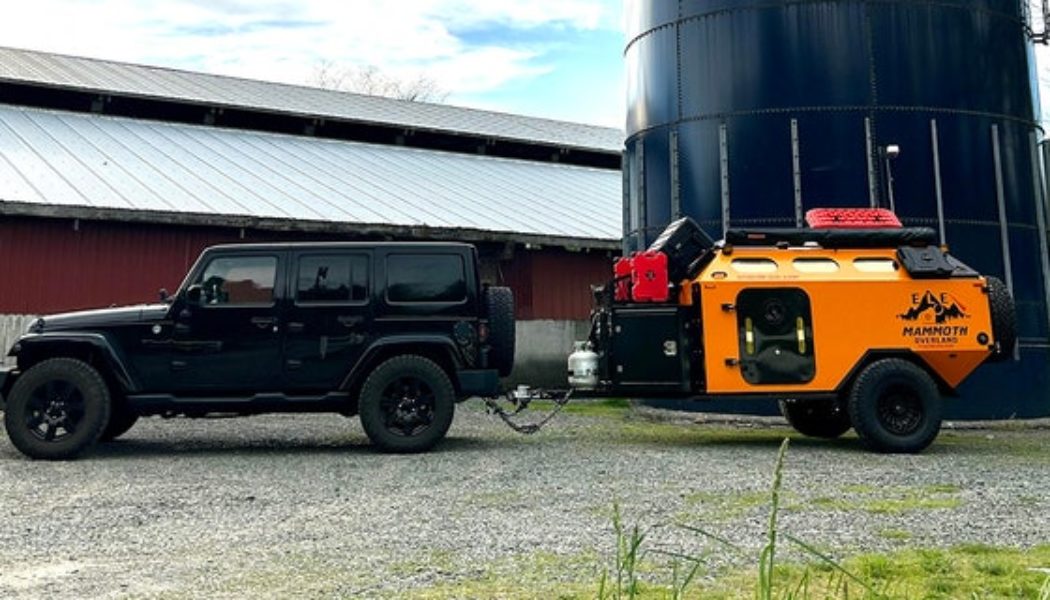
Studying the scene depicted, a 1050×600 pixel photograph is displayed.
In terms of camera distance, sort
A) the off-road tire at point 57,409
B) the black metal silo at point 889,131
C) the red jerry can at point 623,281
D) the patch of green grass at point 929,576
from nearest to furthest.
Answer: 1. the patch of green grass at point 929,576
2. the off-road tire at point 57,409
3. the red jerry can at point 623,281
4. the black metal silo at point 889,131

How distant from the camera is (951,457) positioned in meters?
8.04

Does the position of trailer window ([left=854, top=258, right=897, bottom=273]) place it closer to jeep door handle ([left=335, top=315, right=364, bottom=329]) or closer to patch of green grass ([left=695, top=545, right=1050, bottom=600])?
patch of green grass ([left=695, top=545, right=1050, bottom=600])

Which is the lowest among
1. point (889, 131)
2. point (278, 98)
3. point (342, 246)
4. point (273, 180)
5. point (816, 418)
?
point (816, 418)

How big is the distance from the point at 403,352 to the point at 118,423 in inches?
140

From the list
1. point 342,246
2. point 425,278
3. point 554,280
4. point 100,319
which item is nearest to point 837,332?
point 425,278

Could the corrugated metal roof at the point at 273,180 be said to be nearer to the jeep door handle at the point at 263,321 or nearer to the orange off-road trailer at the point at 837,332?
the jeep door handle at the point at 263,321

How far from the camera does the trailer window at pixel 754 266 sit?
8383mm

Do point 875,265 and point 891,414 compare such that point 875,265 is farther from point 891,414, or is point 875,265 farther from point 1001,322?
point 891,414

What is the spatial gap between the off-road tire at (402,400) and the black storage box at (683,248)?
2.98m

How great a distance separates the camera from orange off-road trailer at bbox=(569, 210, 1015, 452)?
823 cm

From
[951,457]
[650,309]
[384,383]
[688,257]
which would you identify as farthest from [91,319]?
[951,457]

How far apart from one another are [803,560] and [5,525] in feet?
17.0

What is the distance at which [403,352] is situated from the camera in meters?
8.24

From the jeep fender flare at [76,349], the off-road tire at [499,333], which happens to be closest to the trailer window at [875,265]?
the off-road tire at [499,333]
